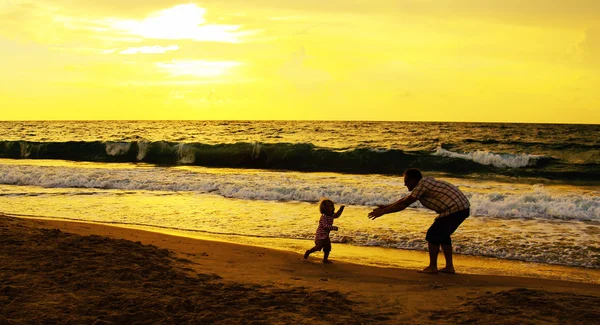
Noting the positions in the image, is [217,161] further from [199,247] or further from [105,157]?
[199,247]

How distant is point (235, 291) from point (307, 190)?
9.56m

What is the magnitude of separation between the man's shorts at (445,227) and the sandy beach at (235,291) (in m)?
0.46

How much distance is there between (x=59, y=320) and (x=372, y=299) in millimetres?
2823

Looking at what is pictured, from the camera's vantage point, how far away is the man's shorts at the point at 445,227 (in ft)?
22.4

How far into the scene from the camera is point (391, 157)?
27656mm

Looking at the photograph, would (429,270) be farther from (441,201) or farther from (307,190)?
(307,190)

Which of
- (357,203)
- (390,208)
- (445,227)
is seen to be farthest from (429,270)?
(357,203)

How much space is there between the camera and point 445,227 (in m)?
6.90

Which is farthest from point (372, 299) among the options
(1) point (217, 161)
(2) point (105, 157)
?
(2) point (105, 157)

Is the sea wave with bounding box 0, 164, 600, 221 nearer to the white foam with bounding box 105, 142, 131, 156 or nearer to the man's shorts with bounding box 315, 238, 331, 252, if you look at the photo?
the man's shorts with bounding box 315, 238, 331, 252

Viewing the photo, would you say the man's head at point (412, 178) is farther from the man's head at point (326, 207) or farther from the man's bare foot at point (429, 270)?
the man's head at point (326, 207)

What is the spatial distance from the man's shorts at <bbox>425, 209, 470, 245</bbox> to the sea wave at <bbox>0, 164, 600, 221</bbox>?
17.7ft

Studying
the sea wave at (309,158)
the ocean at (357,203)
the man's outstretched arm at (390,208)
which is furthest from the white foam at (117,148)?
the man's outstretched arm at (390,208)

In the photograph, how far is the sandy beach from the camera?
4.57 meters
